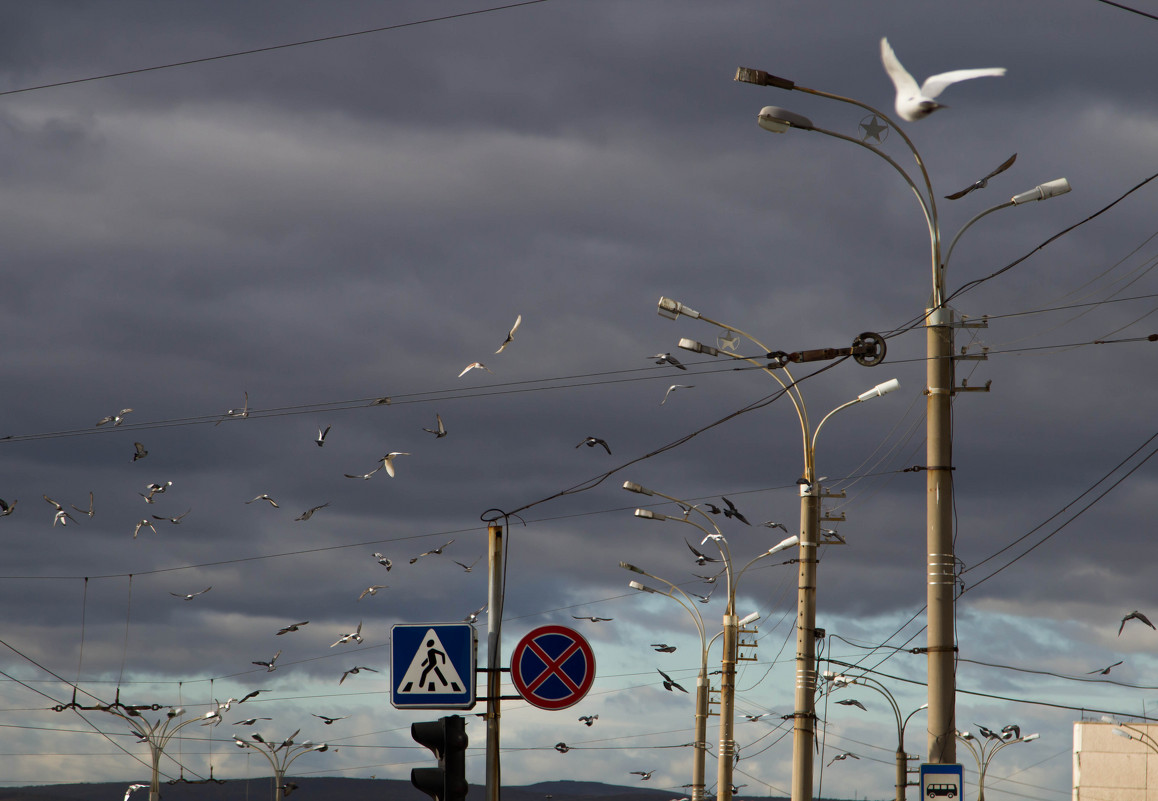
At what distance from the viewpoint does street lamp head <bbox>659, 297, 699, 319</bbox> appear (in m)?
24.2

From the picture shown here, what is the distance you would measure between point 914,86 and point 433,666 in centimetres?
750

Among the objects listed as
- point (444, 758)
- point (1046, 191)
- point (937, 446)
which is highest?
point (1046, 191)

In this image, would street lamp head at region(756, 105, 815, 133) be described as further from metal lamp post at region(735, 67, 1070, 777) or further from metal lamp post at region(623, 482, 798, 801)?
metal lamp post at region(623, 482, 798, 801)

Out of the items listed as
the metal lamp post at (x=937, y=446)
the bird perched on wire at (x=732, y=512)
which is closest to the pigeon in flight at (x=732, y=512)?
the bird perched on wire at (x=732, y=512)

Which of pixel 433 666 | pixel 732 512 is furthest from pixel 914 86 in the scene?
pixel 732 512

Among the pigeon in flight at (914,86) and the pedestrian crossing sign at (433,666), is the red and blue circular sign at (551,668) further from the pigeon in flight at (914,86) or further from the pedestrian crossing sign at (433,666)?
the pigeon in flight at (914,86)

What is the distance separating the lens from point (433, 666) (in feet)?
54.0

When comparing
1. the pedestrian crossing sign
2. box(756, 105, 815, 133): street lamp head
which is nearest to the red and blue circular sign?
the pedestrian crossing sign

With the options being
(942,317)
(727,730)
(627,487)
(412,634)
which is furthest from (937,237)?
(727,730)

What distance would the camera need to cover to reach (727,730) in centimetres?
3900

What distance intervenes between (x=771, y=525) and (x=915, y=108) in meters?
28.2

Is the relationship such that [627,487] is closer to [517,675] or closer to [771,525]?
[771,525]

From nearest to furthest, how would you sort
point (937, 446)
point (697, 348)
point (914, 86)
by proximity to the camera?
1. point (914, 86)
2. point (937, 446)
3. point (697, 348)

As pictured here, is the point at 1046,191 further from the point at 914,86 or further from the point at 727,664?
the point at 727,664
